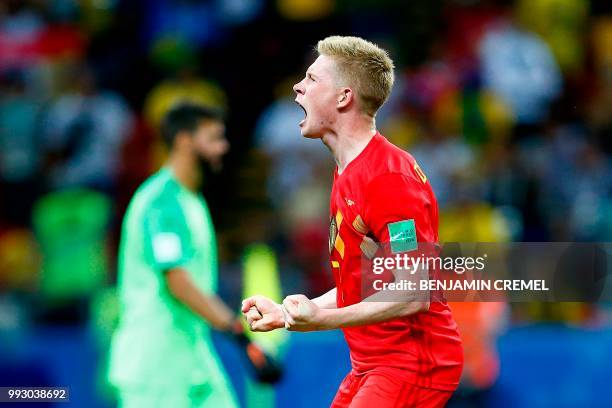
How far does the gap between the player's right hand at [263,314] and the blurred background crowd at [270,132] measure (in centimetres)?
436

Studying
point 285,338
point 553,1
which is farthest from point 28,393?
point 553,1

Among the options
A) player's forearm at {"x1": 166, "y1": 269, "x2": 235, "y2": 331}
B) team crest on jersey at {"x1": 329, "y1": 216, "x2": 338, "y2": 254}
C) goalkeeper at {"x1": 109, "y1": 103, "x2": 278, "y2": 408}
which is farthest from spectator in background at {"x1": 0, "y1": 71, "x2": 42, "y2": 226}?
team crest on jersey at {"x1": 329, "y1": 216, "x2": 338, "y2": 254}

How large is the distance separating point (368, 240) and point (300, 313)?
1.89 ft

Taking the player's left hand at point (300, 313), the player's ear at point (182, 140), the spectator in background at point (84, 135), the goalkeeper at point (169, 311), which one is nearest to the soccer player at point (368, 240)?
the player's left hand at point (300, 313)

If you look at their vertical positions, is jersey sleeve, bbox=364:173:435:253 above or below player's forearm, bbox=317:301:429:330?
above

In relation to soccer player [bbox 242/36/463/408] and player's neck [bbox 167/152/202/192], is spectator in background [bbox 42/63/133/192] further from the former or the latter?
soccer player [bbox 242/36/463/408]

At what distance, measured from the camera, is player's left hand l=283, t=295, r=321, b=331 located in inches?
161

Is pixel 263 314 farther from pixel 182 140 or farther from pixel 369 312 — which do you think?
pixel 182 140

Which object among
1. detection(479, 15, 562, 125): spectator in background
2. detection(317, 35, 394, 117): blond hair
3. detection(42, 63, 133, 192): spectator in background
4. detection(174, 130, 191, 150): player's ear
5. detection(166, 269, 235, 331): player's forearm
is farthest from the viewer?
detection(479, 15, 562, 125): spectator in background

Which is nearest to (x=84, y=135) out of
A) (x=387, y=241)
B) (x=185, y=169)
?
(x=185, y=169)

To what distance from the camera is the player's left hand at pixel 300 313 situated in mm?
4086

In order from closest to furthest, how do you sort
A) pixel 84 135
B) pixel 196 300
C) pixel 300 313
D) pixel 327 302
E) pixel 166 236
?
pixel 300 313
pixel 327 302
pixel 196 300
pixel 166 236
pixel 84 135

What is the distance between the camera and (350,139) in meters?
4.75

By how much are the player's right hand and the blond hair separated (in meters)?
1.04
